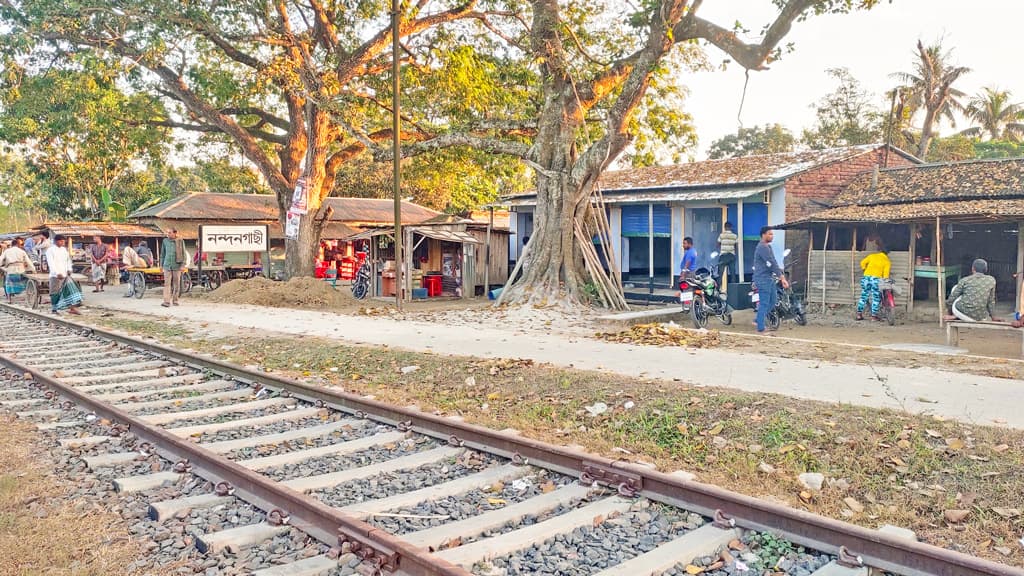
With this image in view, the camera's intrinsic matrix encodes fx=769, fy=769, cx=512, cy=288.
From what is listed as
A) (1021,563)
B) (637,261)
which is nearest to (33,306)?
(637,261)

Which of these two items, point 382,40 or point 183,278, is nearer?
point 382,40

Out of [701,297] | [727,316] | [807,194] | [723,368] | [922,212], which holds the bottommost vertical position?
[723,368]

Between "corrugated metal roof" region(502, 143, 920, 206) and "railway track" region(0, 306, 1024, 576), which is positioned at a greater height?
"corrugated metal roof" region(502, 143, 920, 206)

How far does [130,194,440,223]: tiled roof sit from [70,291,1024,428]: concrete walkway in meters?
16.7

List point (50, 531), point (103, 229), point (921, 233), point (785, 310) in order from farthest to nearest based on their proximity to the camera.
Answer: point (103, 229) → point (921, 233) → point (785, 310) → point (50, 531)

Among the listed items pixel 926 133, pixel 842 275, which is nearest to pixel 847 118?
A: pixel 926 133

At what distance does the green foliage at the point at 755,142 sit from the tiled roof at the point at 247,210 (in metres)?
18.8

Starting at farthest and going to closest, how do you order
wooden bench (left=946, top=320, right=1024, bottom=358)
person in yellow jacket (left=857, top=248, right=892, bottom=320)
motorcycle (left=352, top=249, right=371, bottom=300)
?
1. motorcycle (left=352, top=249, right=371, bottom=300)
2. person in yellow jacket (left=857, top=248, right=892, bottom=320)
3. wooden bench (left=946, top=320, right=1024, bottom=358)

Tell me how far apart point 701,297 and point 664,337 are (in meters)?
3.36

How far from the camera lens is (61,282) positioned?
16297 mm

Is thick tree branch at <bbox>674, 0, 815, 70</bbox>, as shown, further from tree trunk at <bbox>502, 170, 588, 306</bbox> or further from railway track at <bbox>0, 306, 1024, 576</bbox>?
railway track at <bbox>0, 306, 1024, 576</bbox>

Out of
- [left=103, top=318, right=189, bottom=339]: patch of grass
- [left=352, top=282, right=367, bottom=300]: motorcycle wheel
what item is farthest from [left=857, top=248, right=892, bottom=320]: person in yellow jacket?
[left=103, top=318, right=189, bottom=339]: patch of grass

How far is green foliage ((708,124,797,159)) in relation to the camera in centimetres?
4206

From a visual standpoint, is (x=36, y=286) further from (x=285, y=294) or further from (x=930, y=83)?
(x=930, y=83)
